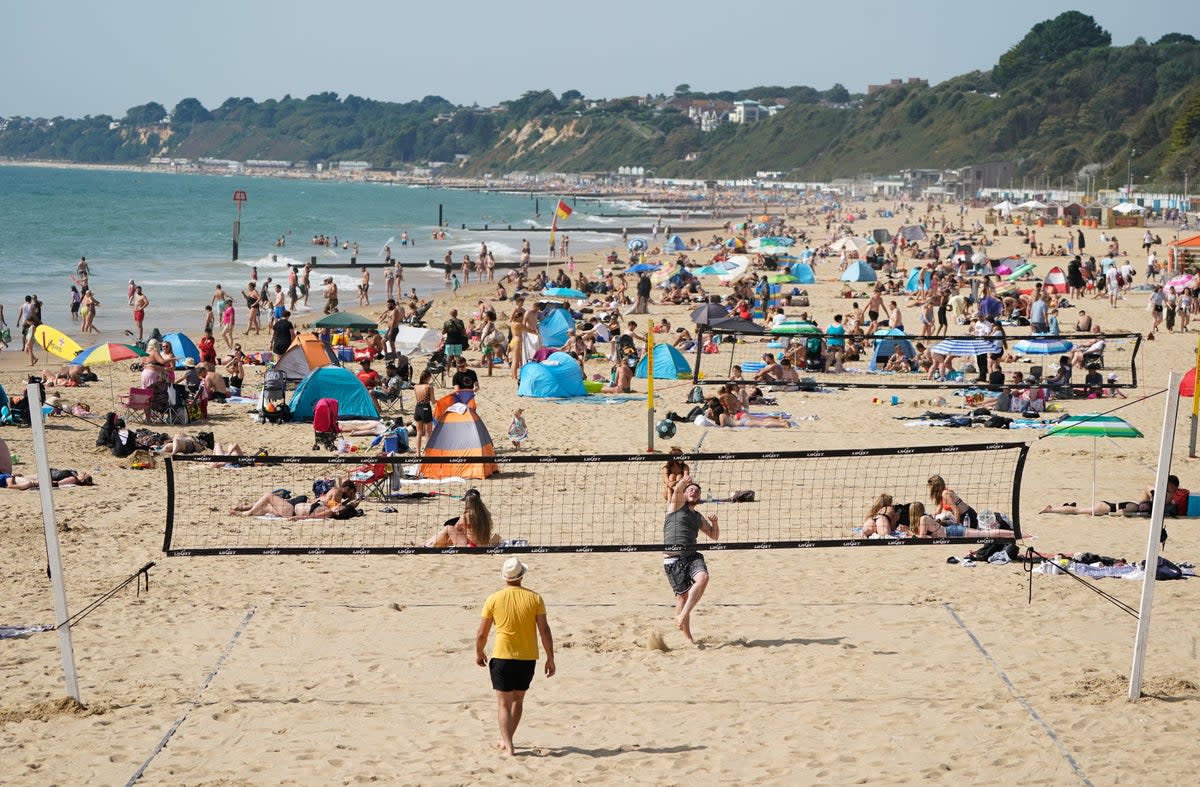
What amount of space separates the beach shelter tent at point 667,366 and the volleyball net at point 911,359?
25 cm

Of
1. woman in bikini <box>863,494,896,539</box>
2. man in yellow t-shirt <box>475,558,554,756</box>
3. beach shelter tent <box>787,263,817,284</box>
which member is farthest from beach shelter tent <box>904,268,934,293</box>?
man in yellow t-shirt <box>475,558,554,756</box>

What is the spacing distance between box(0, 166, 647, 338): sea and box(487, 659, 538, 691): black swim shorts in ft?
76.6

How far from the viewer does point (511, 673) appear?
21.6 feet

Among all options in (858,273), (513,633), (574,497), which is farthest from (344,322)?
(858,273)

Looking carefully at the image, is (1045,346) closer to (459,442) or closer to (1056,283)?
(459,442)

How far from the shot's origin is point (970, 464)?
47.6 ft

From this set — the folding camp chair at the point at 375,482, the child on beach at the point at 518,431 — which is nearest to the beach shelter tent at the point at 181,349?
the child on beach at the point at 518,431

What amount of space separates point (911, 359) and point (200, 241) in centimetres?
5022

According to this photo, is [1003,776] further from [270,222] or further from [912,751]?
[270,222]

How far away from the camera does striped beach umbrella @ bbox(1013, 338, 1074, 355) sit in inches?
764

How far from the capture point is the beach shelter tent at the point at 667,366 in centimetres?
2081

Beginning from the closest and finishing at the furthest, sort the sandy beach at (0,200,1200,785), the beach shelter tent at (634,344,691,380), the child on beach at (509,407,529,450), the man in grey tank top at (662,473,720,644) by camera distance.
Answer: the sandy beach at (0,200,1200,785), the man in grey tank top at (662,473,720,644), the child on beach at (509,407,529,450), the beach shelter tent at (634,344,691,380)

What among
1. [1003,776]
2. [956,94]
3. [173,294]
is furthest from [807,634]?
[956,94]

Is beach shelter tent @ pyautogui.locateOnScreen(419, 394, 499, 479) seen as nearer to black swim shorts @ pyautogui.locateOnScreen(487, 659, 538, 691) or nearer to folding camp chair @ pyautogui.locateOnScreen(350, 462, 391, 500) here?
folding camp chair @ pyautogui.locateOnScreen(350, 462, 391, 500)
